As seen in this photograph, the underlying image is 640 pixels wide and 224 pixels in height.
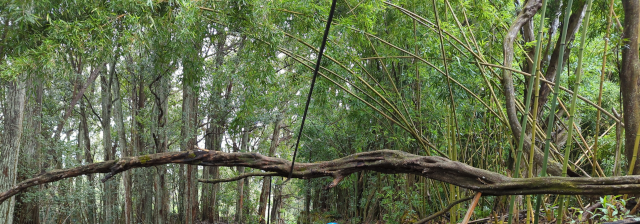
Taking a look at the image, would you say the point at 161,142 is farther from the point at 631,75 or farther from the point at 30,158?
the point at 631,75

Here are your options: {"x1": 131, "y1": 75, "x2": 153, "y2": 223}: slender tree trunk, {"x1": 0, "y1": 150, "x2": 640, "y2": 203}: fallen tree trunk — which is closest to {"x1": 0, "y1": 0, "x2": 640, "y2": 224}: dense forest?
{"x1": 0, "y1": 150, "x2": 640, "y2": 203}: fallen tree trunk

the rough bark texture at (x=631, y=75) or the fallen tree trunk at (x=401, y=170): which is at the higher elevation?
the rough bark texture at (x=631, y=75)

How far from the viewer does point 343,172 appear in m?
1.95

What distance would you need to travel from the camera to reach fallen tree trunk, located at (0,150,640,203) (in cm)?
141

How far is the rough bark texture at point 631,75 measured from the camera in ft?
7.14

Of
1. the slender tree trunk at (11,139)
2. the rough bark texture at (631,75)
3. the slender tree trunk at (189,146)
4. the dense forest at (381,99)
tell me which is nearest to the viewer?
the dense forest at (381,99)

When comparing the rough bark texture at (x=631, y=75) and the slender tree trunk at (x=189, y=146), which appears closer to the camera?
the rough bark texture at (x=631, y=75)

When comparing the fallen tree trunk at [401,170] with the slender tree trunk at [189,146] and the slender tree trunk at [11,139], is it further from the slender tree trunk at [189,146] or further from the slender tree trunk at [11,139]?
the slender tree trunk at [189,146]

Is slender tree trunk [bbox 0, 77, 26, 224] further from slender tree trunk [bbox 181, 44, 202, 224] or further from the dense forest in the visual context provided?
slender tree trunk [bbox 181, 44, 202, 224]

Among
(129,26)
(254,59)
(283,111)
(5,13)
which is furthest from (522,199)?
(283,111)

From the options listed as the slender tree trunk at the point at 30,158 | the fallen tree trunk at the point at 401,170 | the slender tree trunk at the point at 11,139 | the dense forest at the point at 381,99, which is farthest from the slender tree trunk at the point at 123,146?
the fallen tree trunk at the point at 401,170

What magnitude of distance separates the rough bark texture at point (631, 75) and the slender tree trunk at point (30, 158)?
6521mm

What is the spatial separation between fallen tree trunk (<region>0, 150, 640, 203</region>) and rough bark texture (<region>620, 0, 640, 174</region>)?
1.03 metres

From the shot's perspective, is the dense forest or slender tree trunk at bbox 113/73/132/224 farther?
slender tree trunk at bbox 113/73/132/224
